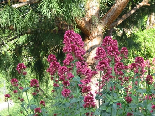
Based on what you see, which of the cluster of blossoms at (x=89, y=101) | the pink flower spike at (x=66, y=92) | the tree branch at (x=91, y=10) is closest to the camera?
the cluster of blossoms at (x=89, y=101)

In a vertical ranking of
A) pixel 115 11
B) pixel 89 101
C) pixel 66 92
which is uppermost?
pixel 115 11

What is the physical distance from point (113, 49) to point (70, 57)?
0.90 ft

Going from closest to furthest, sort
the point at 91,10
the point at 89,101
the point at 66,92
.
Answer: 1. the point at 89,101
2. the point at 66,92
3. the point at 91,10

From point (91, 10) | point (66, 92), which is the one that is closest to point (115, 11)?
point (91, 10)

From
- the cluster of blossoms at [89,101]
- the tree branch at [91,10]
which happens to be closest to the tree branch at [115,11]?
the tree branch at [91,10]

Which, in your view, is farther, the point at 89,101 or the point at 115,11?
the point at 115,11

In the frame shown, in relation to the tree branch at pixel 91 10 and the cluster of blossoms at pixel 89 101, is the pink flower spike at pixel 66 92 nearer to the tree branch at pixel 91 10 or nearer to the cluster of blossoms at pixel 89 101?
the cluster of blossoms at pixel 89 101

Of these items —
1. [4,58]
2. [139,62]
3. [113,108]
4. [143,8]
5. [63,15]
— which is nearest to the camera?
[113,108]

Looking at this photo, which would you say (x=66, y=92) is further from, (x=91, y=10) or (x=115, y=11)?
(x=115, y=11)

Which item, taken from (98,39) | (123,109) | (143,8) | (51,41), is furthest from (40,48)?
(123,109)

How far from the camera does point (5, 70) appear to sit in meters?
3.77

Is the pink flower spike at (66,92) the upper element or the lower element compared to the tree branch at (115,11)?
lower

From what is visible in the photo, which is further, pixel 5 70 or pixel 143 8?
pixel 143 8

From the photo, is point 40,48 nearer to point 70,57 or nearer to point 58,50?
point 58,50
